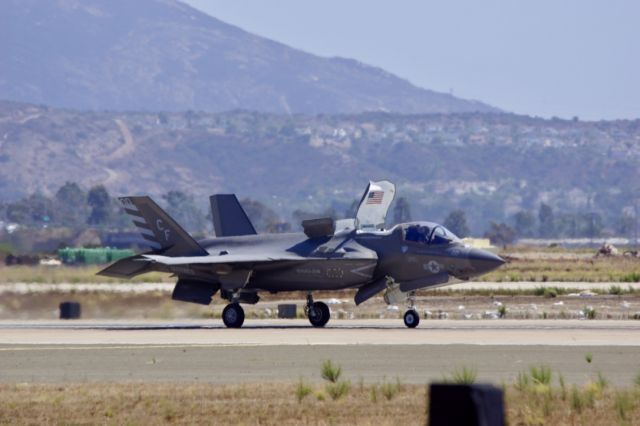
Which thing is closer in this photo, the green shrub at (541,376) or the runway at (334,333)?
the green shrub at (541,376)

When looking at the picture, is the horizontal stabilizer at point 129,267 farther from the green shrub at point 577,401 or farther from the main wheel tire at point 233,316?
the green shrub at point 577,401

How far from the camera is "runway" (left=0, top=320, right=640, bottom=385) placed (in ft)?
78.0

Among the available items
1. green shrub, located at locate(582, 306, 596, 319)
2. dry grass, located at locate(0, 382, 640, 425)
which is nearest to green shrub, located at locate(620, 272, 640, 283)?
green shrub, located at locate(582, 306, 596, 319)

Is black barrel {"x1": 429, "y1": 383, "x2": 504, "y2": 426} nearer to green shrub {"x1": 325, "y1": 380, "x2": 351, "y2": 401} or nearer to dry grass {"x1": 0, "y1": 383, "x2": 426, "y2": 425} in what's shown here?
dry grass {"x1": 0, "y1": 383, "x2": 426, "y2": 425}

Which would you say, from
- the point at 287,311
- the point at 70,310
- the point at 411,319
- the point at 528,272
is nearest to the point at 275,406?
the point at 411,319

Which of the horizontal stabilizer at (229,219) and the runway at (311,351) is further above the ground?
the horizontal stabilizer at (229,219)

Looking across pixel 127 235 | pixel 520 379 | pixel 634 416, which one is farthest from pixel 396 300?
pixel 127 235

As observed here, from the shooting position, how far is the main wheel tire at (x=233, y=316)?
116 ft

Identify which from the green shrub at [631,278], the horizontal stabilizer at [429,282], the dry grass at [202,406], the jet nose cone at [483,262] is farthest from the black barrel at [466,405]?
the green shrub at [631,278]

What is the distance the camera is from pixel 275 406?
63.3 ft

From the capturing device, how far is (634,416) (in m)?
18.5

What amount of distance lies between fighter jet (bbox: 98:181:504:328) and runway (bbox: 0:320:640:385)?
89 centimetres

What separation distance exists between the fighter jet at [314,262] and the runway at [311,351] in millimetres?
887

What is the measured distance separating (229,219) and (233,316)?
155 inches
